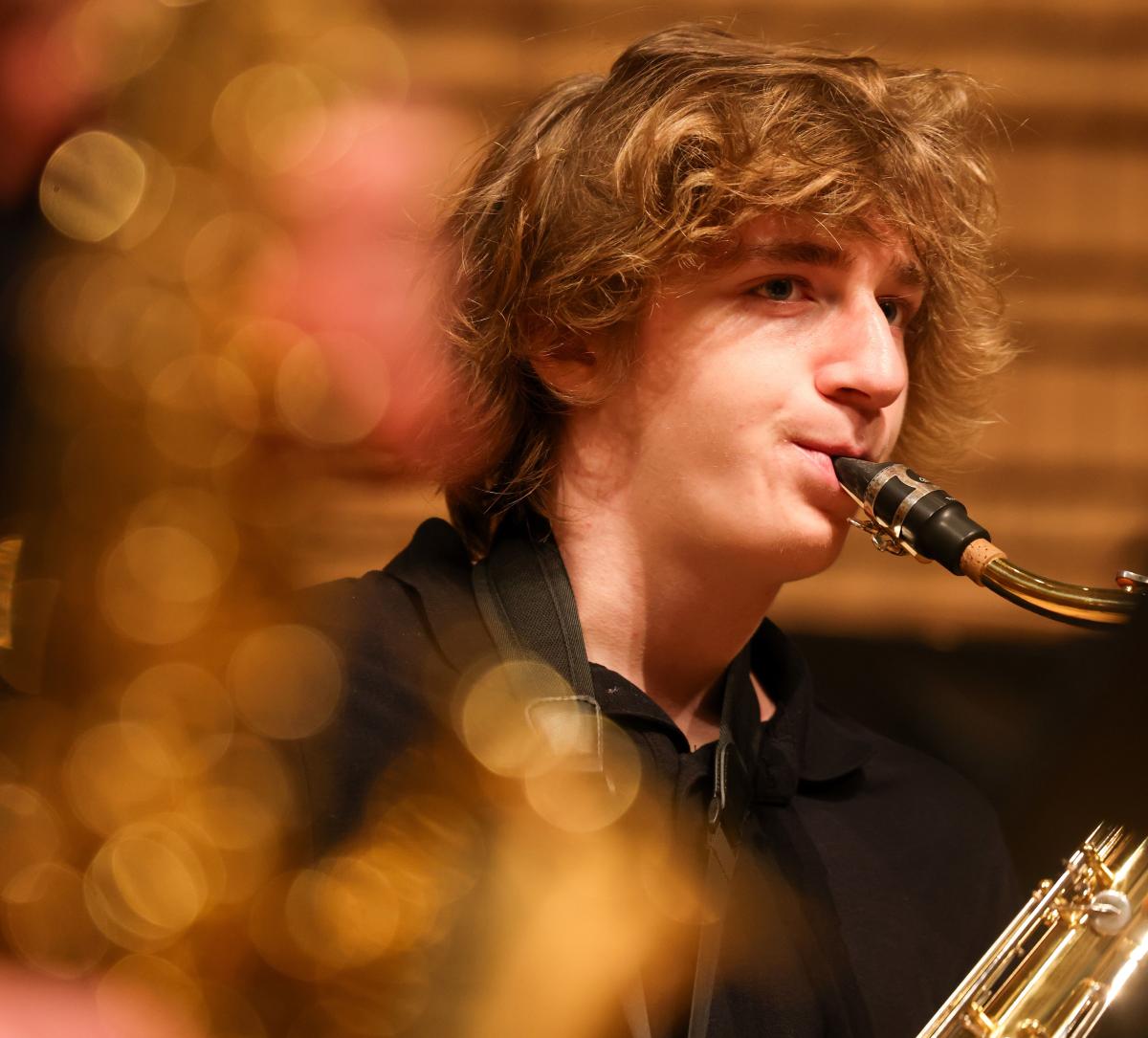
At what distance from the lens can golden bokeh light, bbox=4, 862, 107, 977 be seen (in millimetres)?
594

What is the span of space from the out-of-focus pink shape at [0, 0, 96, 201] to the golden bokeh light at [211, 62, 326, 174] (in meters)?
0.07

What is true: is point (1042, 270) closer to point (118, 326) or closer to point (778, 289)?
point (778, 289)

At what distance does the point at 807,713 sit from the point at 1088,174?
3.99ft

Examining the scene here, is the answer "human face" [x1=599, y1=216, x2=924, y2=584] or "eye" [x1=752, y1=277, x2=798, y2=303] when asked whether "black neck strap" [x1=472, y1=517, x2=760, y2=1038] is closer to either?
"human face" [x1=599, y1=216, x2=924, y2=584]

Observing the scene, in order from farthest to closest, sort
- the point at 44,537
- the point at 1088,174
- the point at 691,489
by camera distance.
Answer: the point at 1088,174
the point at 691,489
the point at 44,537

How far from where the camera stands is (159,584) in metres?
0.63

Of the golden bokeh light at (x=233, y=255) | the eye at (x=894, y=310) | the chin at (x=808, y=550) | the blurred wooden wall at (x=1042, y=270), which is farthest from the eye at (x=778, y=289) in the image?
the blurred wooden wall at (x=1042, y=270)

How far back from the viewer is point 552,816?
104 centimetres

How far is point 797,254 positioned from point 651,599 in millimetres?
342

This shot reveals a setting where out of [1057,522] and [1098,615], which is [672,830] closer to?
[1098,615]

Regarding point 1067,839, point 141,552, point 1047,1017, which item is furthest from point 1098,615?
point 141,552

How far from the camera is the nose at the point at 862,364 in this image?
1.11 meters

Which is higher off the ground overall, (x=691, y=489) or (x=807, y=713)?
(x=691, y=489)

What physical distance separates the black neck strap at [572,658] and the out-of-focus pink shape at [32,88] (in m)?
0.69
